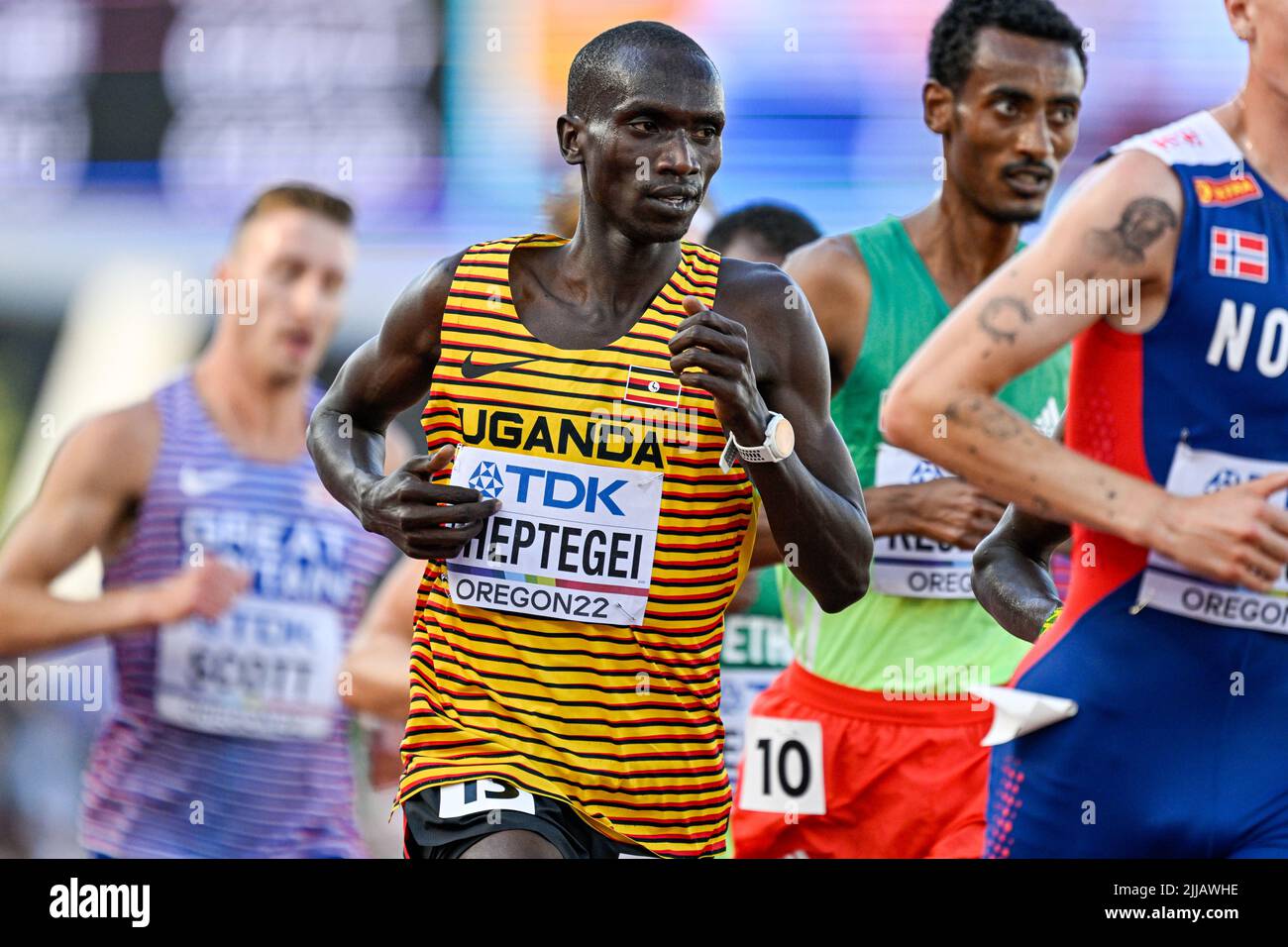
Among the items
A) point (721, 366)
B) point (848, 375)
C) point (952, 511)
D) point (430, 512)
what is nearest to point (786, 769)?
point (952, 511)

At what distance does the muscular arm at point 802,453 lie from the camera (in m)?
3.53

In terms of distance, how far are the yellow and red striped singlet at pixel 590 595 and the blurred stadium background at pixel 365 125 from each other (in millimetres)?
3852

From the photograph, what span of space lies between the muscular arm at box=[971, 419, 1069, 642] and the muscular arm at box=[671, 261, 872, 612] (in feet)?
0.75

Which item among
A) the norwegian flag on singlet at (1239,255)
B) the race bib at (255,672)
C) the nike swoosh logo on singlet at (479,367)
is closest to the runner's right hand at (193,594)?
the race bib at (255,672)

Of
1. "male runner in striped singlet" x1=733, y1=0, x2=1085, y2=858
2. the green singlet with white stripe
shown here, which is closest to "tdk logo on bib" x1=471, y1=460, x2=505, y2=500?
"male runner in striped singlet" x1=733, y1=0, x2=1085, y2=858

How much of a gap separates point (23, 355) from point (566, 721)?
4.73 meters

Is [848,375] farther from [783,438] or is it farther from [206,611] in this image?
[206,611]

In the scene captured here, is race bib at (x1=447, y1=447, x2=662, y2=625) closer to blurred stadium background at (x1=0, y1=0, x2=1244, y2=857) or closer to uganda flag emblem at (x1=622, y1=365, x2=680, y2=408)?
uganda flag emblem at (x1=622, y1=365, x2=680, y2=408)

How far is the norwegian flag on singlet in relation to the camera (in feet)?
10.1

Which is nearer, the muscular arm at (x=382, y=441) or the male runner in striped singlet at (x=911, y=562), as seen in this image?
the muscular arm at (x=382, y=441)

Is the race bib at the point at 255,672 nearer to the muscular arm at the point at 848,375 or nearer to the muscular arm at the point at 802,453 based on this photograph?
the muscular arm at the point at 848,375

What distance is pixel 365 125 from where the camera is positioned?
7574mm
